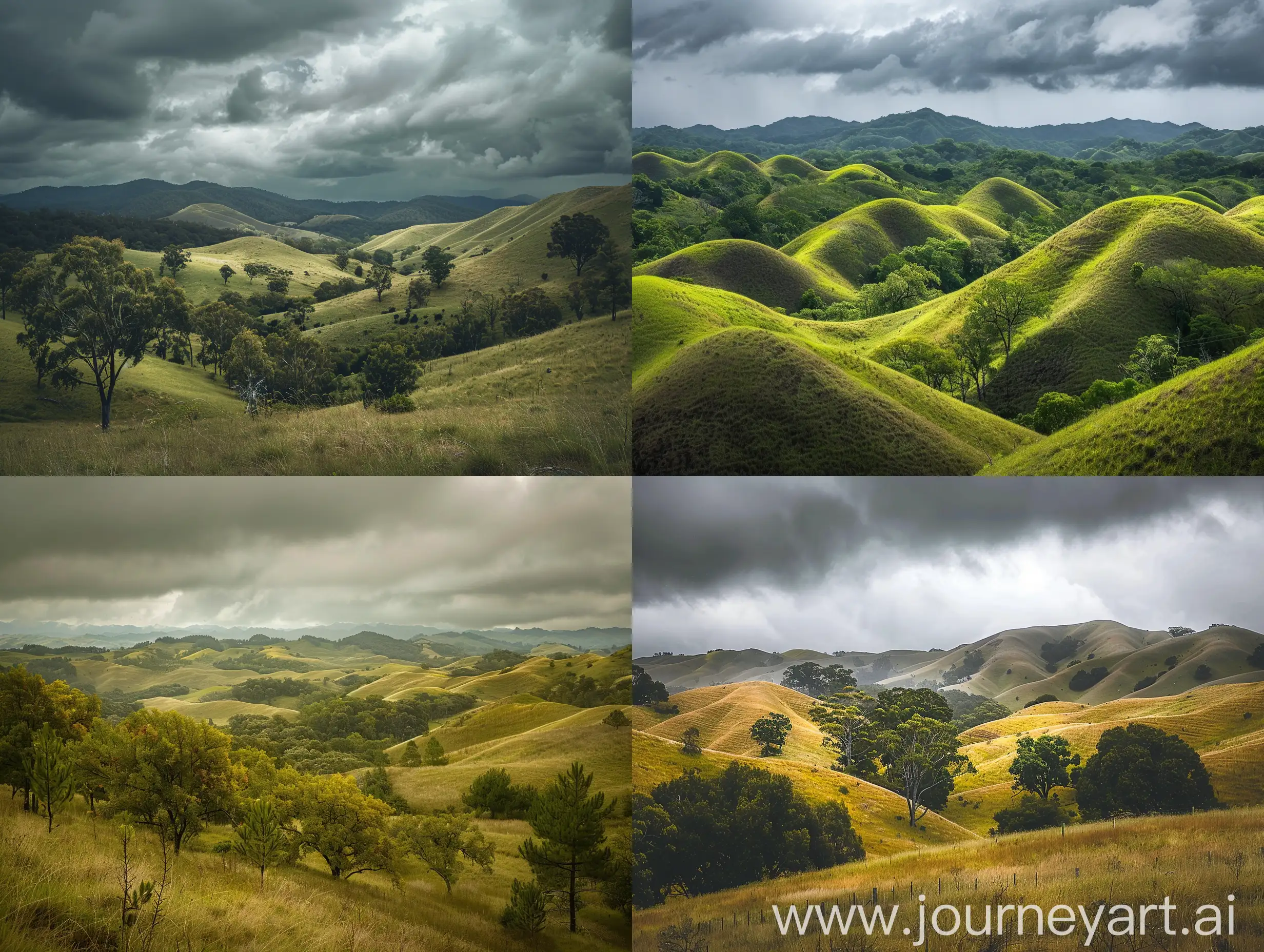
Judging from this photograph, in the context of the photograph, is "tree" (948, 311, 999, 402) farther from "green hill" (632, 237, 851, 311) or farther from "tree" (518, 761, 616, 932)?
"tree" (518, 761, 616, 932)

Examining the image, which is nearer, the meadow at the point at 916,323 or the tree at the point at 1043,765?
the tree at the point at 1043,765

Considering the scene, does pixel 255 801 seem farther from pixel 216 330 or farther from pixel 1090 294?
pixel 1090 294

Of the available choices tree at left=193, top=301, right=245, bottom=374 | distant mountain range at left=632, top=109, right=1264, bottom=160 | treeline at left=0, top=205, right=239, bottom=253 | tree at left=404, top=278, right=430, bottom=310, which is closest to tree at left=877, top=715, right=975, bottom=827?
tree at left=404, top=278, right=430, bottom=310

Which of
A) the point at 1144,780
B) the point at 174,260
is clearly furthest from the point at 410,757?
the point at 1144,780

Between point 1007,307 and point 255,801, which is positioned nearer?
point 255,801

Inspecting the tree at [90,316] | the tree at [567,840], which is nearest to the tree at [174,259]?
the tree at [90,316]

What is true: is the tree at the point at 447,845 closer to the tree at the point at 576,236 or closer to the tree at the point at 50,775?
the tree at the point at 50,775
